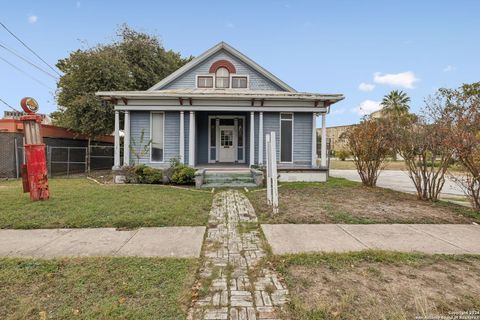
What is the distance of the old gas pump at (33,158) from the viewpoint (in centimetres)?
641

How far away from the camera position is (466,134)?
588 cm

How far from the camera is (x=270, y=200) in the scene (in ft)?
20.5

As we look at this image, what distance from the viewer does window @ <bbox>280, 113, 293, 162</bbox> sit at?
486 inches

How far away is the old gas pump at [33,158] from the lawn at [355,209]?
5670 millimetres

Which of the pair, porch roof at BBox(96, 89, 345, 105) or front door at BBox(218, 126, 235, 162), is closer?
porch roof at BBox(96, 89, 345, 105)

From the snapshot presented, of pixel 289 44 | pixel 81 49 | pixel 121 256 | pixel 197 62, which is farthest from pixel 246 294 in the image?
pixel 81 49

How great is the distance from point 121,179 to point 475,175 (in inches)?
461

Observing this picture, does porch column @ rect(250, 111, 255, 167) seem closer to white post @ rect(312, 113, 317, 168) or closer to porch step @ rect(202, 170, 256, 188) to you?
porch step @ rect(202, 170, 256, 188)

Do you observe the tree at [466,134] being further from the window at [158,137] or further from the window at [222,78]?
the window at [158,137]

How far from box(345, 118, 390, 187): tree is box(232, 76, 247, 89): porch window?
6580 millimetres

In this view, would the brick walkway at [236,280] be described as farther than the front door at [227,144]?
No

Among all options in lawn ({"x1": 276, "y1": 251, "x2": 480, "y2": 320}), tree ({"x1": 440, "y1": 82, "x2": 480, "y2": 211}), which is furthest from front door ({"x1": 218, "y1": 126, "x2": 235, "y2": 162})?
lawn ({"x1": 276, "y1": 251, "x2": 480, "y2": 320})

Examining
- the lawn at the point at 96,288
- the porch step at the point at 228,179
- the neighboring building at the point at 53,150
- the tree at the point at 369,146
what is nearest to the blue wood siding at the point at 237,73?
the tree at the point at 369,146

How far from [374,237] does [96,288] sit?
423 cm
